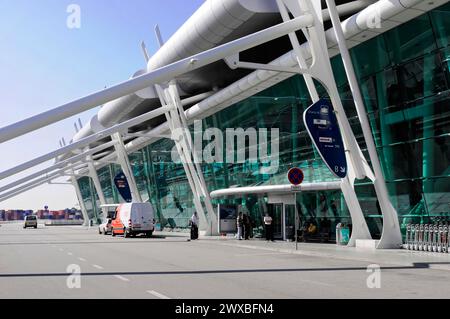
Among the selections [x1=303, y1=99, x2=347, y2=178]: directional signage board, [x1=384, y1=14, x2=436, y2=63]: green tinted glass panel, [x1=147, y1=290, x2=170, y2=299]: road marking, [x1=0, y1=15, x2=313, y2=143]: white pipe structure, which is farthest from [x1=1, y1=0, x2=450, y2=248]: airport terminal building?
[x1=147, y1=290, x2=170, y2=299]: road marking

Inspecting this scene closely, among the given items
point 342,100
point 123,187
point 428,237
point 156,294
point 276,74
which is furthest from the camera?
point 123,187

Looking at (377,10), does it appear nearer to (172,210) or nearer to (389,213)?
(389,213)

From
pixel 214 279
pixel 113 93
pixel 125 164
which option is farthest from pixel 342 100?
pixel 125 164

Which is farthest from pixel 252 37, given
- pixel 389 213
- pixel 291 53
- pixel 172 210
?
pixel 172 210

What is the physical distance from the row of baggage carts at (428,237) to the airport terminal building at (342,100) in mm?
1415

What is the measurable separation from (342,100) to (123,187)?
107 ft

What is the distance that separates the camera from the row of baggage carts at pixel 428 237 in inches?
767

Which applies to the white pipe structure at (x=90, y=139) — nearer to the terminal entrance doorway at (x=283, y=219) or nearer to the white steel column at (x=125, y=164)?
the terminal entrance doorway at (x=283, y=219)

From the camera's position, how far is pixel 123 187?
55188 millimetres

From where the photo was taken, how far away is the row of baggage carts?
1948 centimetres

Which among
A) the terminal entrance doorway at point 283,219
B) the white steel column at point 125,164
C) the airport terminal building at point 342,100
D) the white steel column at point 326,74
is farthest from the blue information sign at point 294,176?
the white steel column at point 125,164

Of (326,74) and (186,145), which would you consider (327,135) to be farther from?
(186,145)

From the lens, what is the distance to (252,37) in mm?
19562

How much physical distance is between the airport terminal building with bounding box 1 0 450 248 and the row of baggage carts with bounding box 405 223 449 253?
142cm
